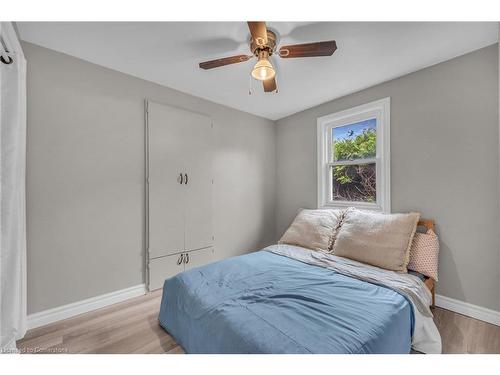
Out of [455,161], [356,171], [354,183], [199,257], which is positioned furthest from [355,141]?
[199,257]

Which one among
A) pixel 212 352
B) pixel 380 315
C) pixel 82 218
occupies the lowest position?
pixel 212 352

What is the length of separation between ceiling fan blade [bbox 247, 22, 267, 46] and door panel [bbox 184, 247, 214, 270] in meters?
2.30

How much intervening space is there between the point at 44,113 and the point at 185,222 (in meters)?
1.62

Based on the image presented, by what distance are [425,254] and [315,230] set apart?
3.21 feet

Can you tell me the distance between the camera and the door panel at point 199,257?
270cm

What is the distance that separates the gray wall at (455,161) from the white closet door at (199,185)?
206cm

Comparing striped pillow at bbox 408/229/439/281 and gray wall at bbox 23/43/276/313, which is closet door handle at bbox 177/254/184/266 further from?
striped pillow at bbox 408/229/439/281

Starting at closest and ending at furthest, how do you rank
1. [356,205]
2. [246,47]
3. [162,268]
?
[246,47] → [162,268] → [356,205]

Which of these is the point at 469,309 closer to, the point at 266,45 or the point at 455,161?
the point at 455,161

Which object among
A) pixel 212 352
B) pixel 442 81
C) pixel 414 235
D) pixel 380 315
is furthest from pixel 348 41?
pixel 212 352

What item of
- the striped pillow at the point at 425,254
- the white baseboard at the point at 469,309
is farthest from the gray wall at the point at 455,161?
the striped pillow at the point at 425,254

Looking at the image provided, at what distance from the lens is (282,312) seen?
1.25 meters
